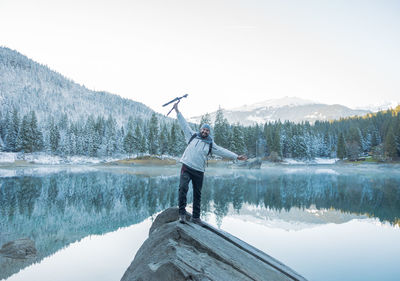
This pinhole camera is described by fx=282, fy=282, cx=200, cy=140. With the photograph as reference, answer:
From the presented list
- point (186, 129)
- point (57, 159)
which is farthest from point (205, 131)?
point (57, 159)

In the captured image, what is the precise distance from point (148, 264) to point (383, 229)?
53.0 feet

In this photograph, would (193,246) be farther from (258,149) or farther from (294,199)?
Result: (258,149)

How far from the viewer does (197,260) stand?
16.0ft

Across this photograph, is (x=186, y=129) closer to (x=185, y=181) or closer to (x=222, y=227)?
(x=185, y=181)

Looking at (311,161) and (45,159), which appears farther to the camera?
(311,161)

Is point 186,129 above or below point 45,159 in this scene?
above

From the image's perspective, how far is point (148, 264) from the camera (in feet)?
15.7

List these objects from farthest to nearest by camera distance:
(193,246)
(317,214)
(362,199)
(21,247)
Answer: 1. (362,199)
2. (317,214)
3. (21,247)
4. (193,246)

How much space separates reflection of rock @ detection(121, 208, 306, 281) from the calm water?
15.3ft

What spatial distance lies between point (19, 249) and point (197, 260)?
979cm

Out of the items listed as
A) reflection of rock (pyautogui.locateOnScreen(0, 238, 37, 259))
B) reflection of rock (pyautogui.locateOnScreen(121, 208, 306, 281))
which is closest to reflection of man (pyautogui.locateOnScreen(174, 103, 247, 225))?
reflection of rock (pyautogui.locateOnScreen(121, 208, 306, 281))

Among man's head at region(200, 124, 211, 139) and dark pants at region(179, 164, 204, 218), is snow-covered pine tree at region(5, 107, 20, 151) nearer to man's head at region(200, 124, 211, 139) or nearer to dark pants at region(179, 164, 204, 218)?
dark pants at region(179, 164, 204, 218)

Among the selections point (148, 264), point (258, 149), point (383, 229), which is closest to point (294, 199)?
point (383, 229)

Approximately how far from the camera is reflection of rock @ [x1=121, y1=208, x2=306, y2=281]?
14.8 ft
